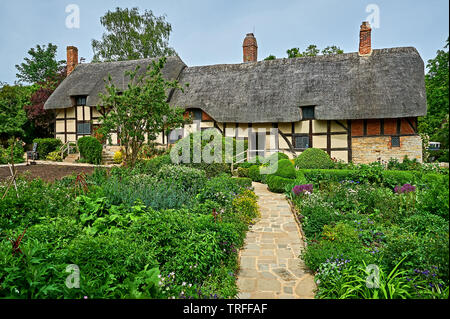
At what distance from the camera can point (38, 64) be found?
103 ft

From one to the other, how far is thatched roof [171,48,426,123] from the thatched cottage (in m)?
0.04

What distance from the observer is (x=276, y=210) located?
302 inches

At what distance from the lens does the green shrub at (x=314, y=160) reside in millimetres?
11928

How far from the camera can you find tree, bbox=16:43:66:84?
31.3m

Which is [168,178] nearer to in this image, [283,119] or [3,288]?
[3,288]

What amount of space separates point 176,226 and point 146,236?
0.41 meters

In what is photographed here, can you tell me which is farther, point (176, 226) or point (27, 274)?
point (176, 226)

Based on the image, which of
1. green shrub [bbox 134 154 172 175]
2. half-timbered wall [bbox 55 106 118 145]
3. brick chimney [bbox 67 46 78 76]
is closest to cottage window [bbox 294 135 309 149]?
green shrub [bbox 134 154 172 175]

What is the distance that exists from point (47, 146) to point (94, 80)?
16.2 feet

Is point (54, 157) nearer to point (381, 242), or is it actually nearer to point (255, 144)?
point (255, 144)

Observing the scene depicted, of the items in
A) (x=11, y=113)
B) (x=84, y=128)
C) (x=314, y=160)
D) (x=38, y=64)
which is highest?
(x=38, y=64)

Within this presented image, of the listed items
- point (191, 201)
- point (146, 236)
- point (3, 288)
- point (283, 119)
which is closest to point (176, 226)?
point (146, 236)

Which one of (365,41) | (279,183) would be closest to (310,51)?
(365,41)
